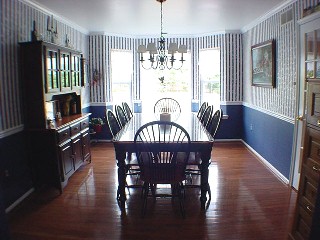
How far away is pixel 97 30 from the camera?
6.04 meters

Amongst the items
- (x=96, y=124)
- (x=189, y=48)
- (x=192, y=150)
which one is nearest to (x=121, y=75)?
(x=96, y=124)

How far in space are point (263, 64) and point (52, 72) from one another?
3363mm

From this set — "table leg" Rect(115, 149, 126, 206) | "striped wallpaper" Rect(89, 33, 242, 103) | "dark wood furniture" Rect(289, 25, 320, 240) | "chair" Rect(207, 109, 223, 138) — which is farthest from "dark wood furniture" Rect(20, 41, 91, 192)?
"dark wood furniture" Rect(289, 25, 320, 240)

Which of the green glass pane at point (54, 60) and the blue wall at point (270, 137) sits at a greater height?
the green glass pane at point (54, 60)

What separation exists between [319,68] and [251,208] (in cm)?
167

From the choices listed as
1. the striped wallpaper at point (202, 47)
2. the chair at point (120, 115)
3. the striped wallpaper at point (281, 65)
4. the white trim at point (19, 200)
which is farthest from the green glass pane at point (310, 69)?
the white trim at point (19, 200)

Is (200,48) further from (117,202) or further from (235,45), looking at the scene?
(117,202)

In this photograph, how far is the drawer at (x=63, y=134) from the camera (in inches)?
138

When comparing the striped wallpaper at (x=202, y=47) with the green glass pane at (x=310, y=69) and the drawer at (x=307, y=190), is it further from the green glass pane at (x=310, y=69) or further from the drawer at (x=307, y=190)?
the drawer at (x=307, y=190)

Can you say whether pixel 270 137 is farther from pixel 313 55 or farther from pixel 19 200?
pixel 19 200

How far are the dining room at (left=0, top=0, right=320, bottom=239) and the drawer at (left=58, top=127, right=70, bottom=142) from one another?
0.05 m

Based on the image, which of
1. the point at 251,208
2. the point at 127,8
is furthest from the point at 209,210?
the point at 127,8

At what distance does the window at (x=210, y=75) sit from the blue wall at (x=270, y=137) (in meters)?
0.80

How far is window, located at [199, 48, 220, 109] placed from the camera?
21.1ft
